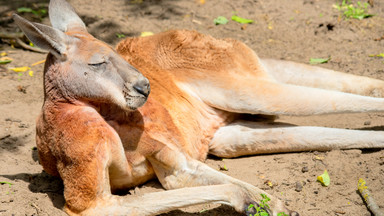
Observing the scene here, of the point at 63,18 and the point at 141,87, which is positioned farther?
the point at 63,18

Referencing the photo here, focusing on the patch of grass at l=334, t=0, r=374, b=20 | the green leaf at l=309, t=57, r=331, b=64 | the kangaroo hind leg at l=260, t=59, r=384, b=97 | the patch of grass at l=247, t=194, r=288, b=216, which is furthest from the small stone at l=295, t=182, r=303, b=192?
the patch of grass at l=334, t=0, r=374, b=20

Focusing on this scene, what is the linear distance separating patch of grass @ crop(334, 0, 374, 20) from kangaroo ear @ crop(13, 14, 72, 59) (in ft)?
16.0

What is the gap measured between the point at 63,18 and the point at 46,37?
613mm

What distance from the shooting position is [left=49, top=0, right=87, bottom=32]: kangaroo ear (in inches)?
143

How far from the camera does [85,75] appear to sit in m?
3.18

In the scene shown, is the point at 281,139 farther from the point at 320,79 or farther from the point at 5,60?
the point at 5,60

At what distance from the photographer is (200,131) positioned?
4137mm

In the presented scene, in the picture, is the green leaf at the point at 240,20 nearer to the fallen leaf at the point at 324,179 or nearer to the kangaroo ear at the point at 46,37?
the fallen leaf at the point at 324,179

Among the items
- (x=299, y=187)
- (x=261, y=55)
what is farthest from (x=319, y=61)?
(x=299, y=187)

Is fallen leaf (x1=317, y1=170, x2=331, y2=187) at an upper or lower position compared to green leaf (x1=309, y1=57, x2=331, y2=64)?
upper

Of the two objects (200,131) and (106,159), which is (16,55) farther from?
(106,159)

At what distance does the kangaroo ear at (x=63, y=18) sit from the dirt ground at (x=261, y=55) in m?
1.23

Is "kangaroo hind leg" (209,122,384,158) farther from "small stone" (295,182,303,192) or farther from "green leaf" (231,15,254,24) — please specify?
"green leaf" (231,15,254,24)

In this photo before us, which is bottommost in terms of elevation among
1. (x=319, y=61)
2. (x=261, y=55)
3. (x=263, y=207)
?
(x=261, y=55)
